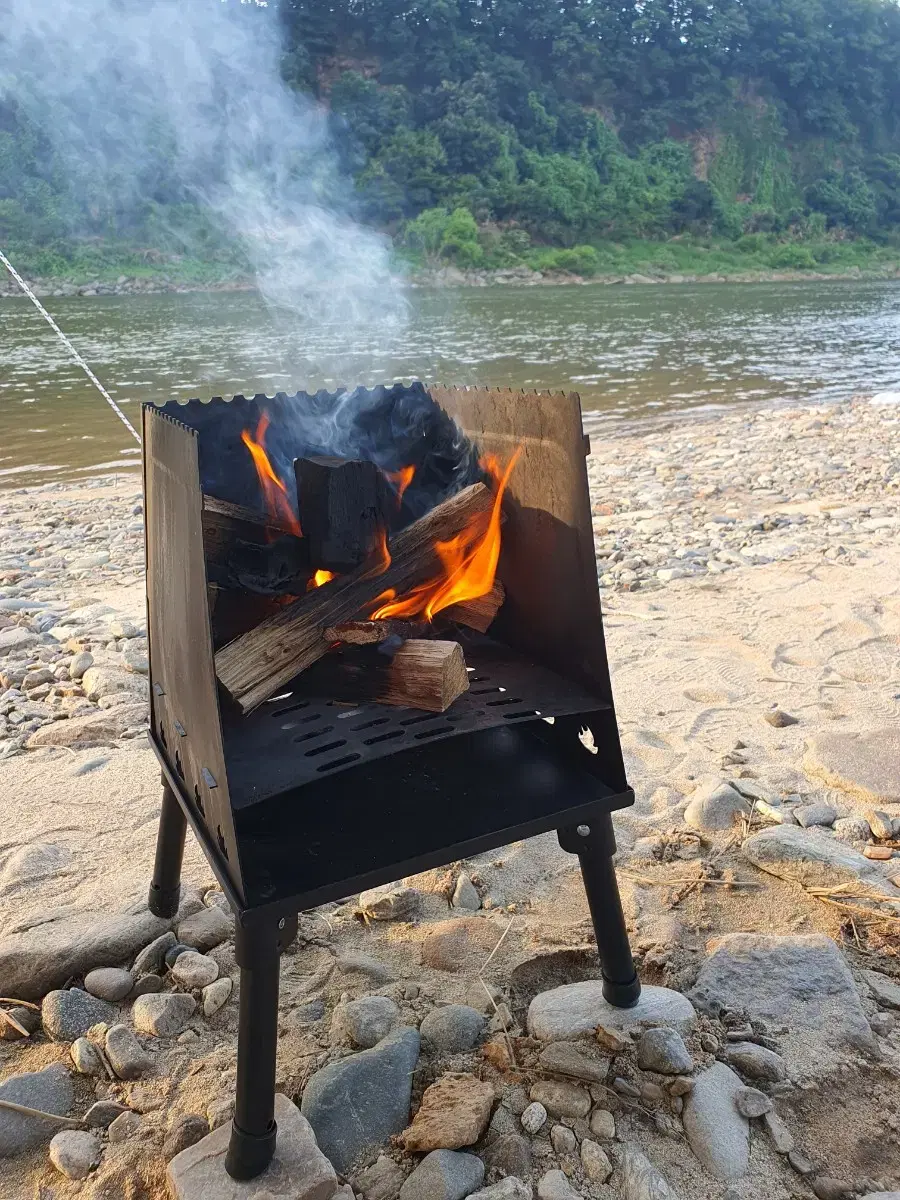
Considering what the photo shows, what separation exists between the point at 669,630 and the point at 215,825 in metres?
2.95

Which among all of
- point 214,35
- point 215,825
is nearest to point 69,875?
point 215,825

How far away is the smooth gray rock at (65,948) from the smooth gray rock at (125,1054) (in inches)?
9.6

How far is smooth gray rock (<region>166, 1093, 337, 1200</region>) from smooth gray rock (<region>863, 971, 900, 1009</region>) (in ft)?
4.04

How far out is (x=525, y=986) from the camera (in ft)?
6.79

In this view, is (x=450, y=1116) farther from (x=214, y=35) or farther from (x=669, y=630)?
(x=214, y=35)

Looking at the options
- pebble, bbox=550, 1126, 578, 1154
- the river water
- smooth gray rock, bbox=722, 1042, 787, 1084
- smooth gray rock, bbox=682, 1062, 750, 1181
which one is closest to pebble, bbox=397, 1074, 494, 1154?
pebble, bbox=550, 1126, 578, 1154

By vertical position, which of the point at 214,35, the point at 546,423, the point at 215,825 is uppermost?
the point at 214,35

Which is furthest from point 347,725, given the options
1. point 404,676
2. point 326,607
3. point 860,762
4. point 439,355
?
point 439,355

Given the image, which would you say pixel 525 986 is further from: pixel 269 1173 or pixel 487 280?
pixel 487 280

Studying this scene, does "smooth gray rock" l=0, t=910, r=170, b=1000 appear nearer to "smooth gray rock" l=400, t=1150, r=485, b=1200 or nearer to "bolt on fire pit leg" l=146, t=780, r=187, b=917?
"bolt on fire pit leg" l=146, t=780, r=187, b=917

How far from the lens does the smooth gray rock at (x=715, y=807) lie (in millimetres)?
2633

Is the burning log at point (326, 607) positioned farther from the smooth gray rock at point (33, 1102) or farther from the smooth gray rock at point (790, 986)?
the smooth gray rock at point (790, 986)

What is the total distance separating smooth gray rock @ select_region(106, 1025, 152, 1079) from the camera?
1.83m

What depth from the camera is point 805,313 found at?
1017 inches
